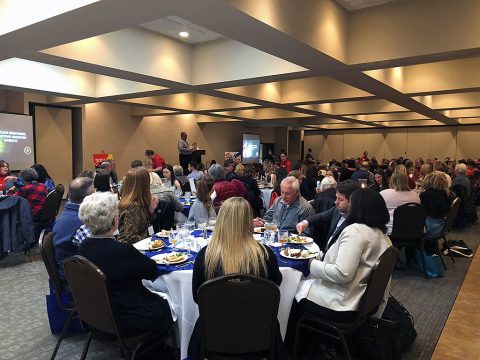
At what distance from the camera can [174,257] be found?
7.86 feet

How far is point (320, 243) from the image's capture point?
3.61 metres

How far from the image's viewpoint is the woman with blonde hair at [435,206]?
4547 mm

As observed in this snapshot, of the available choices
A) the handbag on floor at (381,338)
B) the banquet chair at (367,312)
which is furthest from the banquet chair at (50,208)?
the handbag on floor at (381,338)

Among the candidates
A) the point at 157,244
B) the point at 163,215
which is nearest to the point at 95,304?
the point at 157,244

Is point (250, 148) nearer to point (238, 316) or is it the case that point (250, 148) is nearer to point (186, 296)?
point (186, 296)

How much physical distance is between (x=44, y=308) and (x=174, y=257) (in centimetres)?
177

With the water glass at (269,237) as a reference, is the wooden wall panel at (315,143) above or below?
above

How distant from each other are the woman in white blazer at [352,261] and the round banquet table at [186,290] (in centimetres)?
14

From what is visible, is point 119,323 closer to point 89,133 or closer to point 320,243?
point 320,243

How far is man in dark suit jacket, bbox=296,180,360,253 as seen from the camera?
9.38 feet

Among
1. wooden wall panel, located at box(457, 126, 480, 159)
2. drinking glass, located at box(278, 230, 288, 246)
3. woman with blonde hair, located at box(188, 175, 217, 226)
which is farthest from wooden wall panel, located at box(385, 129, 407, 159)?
drinking glass, located at box(278, 230, 288, 246)

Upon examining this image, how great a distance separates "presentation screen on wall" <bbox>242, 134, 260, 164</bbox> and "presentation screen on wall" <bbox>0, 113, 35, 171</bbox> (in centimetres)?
920

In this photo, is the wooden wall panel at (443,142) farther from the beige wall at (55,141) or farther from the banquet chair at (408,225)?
the beige wall at (55,141)

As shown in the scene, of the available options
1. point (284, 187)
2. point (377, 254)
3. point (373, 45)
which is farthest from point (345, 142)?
point (377, 254)
